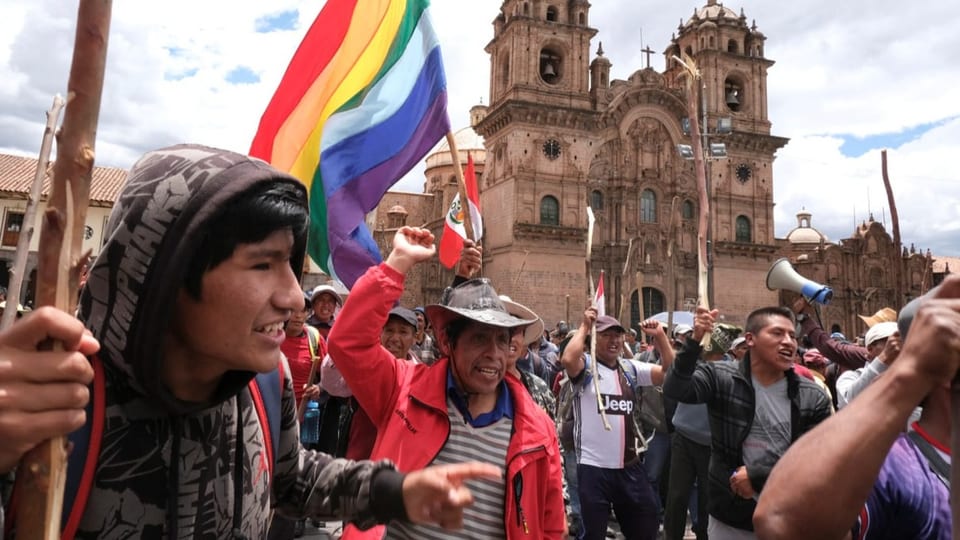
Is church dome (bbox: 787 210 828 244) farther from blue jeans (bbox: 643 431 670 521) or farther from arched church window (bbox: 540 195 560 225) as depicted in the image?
blue jeans (bbox: 643 431 670 521)

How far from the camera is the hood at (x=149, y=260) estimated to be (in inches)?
46.9

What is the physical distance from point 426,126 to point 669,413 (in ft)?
12.9

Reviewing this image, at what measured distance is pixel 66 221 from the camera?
0.96 meters

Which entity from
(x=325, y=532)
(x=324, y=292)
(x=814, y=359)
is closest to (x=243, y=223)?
(x=324, y=292)

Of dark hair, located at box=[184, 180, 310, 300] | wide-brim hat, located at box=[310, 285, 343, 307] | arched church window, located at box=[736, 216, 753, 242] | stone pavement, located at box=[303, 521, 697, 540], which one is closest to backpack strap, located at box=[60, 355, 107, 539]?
dark hair, located at box=[184, 180, 310, 300]

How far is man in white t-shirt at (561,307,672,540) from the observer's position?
16.3 feet

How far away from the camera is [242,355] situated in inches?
51.1

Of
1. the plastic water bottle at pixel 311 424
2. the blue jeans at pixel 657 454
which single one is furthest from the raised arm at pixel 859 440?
the blue jeans at pixel 657 454

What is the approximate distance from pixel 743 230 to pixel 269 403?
38612 mm

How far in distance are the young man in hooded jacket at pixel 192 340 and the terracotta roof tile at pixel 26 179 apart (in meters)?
27.7

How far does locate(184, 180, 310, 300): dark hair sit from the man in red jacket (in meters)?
1.25

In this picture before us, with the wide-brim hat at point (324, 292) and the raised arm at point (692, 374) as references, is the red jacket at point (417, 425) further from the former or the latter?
the wide-brim hat at point (324, 292)

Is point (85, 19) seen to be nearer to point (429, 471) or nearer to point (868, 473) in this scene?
point (429, 471)

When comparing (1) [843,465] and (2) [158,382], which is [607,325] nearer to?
(1) [843,465]
